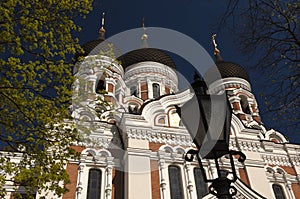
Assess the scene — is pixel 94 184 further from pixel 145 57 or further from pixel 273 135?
pixel 145 57

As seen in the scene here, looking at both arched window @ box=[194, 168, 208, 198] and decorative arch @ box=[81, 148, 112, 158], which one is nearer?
arched window @ box=[194, 168, 208, 198]

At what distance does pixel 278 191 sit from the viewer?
13.4 m

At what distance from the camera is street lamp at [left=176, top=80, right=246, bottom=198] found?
11.0ft

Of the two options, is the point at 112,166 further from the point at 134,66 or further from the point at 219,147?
the point at 134,66

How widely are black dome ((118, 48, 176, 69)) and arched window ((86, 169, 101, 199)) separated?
11666 mm

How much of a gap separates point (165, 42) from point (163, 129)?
567 cm

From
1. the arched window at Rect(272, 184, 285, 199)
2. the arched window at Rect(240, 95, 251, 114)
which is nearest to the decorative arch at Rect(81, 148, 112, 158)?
the arched window at Rect(272, 184, 285, 199)

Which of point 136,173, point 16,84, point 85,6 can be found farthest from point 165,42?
point 136,173

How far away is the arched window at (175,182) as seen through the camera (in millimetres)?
11283

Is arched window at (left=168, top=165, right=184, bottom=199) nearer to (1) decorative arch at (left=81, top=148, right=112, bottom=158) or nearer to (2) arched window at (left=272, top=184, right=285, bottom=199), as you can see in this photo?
(1) decorative arch at (left=81, top=148, right=112, bottom=158)

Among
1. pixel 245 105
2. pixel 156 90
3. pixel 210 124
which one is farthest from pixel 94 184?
pixel 245 105

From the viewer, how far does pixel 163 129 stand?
1277cm

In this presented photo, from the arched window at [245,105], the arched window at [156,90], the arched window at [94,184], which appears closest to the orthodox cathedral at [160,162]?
the arched window at [94,184]

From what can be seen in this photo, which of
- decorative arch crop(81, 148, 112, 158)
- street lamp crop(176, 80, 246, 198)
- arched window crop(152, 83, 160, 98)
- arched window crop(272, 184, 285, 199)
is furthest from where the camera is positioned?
arched window crop(152, 83, 160, 98)
